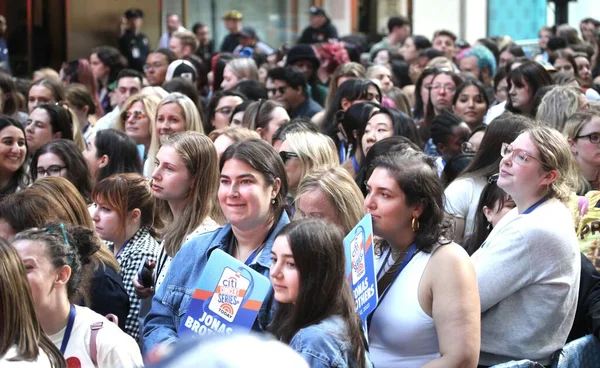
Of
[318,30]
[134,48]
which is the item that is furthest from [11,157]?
[318,30]

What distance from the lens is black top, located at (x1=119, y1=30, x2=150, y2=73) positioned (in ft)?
53.3

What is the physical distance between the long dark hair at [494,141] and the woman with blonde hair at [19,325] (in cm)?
279

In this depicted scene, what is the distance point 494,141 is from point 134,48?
11.9 meters

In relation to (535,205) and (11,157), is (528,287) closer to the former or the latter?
(535,205)

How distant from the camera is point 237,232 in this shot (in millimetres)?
3943

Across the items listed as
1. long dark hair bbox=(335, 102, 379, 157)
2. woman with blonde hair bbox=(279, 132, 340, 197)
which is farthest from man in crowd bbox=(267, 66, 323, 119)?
woman with blonde hair bbox=(279, 132, 340, 197)

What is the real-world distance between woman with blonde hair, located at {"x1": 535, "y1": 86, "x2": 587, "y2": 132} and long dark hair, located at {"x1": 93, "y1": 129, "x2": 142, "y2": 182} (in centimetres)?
282

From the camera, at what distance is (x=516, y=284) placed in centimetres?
395

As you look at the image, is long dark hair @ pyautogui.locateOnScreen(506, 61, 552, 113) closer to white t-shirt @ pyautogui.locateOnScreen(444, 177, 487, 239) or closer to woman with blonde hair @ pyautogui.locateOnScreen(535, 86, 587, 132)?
woman with blonde hair @ pyautogui.locateOnScreen(535, 86, 587, 132)

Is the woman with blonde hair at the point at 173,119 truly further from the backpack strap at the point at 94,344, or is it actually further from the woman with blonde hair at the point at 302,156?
the backpack strap at the point at 94,344

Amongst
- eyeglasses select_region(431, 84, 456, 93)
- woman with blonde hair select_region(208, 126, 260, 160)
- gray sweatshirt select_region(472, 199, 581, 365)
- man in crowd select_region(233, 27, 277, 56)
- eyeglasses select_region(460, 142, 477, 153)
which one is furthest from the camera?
man in crowd select_region(233, 27, 277, 56)

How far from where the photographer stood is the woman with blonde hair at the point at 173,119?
298 inches

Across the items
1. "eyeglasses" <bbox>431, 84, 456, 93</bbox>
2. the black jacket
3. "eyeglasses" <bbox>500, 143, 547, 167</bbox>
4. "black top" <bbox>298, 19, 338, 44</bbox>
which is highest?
"black top" <bbox>298, 19, 338, 44</bbox>

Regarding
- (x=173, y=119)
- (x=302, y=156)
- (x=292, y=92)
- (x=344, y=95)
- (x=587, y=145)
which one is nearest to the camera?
(x=302, y=156)
